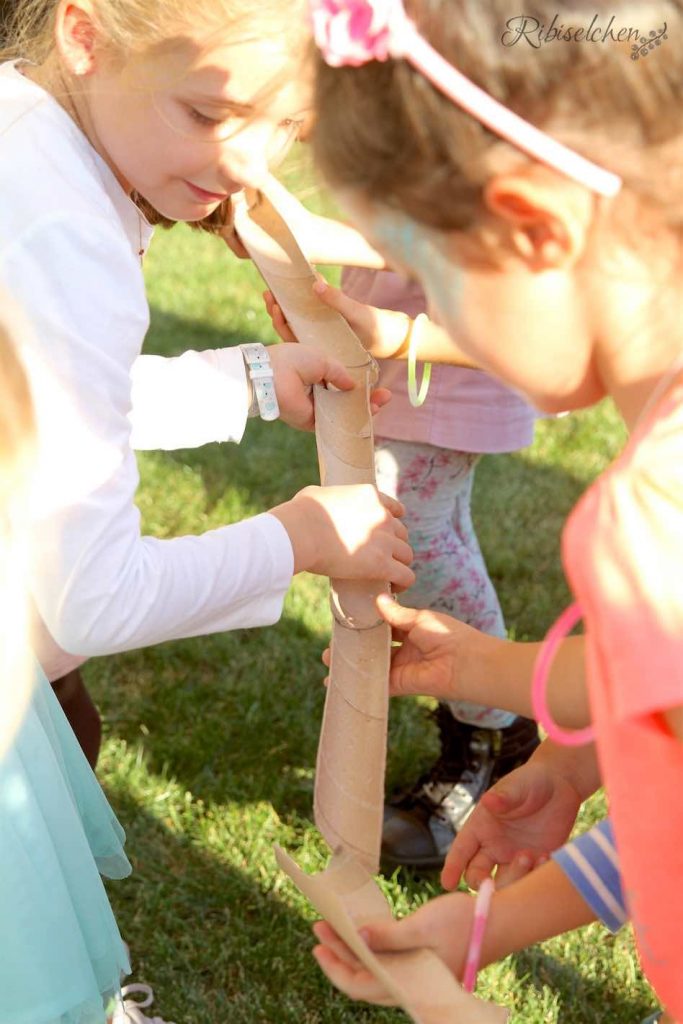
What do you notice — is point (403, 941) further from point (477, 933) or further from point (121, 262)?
point (121, 262)

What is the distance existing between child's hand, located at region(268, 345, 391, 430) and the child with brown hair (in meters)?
0.71

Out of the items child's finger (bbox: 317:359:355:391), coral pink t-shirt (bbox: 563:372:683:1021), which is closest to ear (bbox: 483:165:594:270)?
coral pink t-shirt (bbox: 563:372:683:1021)

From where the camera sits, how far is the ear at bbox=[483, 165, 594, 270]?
3.21ft

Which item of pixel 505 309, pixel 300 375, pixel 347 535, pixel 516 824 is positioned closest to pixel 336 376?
pixel 300 375

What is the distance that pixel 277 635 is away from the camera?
2912mm

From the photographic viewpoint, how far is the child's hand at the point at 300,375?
5.99 ft

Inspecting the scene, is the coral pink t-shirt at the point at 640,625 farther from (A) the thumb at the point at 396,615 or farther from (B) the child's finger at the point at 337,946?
(A) the thumb at the point at 396,615

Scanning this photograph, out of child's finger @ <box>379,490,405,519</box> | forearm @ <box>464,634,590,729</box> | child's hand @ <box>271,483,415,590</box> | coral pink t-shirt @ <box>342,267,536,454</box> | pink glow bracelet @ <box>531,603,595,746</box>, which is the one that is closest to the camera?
pink glow bracelet @ <box>531,603,595,746</box>

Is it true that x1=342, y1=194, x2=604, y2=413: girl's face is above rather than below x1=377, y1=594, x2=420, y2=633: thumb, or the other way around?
above

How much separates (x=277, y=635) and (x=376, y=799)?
4.82 ft

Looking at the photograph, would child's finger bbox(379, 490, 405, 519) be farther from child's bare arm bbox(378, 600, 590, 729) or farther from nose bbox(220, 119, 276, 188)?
nose bbox(220, 119, 276, 188)

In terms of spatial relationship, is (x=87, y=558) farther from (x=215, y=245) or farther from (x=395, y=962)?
(x=215, y=245)

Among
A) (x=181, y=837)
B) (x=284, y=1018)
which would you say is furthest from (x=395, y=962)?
(x=181, y=837)
